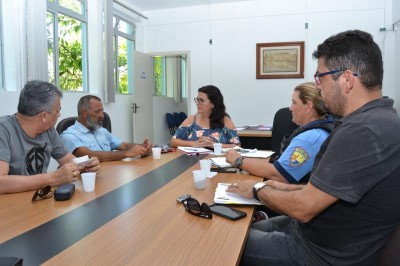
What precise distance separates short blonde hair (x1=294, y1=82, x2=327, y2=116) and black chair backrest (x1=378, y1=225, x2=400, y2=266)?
1.01 meters

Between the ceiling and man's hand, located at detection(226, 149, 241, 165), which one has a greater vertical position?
the ceiling

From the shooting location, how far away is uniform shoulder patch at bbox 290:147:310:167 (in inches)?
63.8

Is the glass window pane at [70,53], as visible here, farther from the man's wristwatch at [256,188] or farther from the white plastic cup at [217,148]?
the man's wristwatch at [256,188]

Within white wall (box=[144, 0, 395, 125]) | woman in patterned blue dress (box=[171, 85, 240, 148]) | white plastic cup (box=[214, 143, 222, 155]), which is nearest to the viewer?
white plastic cup (box=[214, 143, 222, 155])

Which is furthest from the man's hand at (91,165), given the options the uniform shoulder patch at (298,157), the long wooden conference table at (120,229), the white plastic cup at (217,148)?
the uniform shoulder patch at (298,157)

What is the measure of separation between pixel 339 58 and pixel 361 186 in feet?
1.48

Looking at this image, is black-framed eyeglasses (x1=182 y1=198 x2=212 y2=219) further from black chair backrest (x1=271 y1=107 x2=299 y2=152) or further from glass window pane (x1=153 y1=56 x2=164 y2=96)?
glass window pane (x1=153 y1=56 x2=164 y2=96)

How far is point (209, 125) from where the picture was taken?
129 inches

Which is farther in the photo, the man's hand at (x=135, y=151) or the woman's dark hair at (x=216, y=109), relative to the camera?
the woman's dark hair at (x=216, y=109)

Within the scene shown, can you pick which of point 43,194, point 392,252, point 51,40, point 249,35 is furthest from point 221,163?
point 249,35

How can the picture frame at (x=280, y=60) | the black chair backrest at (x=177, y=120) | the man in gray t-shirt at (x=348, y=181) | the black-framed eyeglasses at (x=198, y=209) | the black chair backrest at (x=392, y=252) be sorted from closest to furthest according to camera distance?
the black chair backrest at (x=392, y=252) < the man in gray t-shirt at (x=348, y=181) < the black-framed eyeglasses at (x=198, y=209) < the picture frame at (x=280, y=60) < the black chair backrest at (x=177, y=120)

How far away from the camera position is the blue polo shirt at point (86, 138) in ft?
7.99

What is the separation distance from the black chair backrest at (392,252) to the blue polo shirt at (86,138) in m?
2.11

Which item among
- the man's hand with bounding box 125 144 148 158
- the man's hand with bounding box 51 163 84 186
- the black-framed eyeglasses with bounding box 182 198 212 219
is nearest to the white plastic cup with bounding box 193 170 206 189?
the black-framed eyeglasses with bounding box 182 198 212 219
